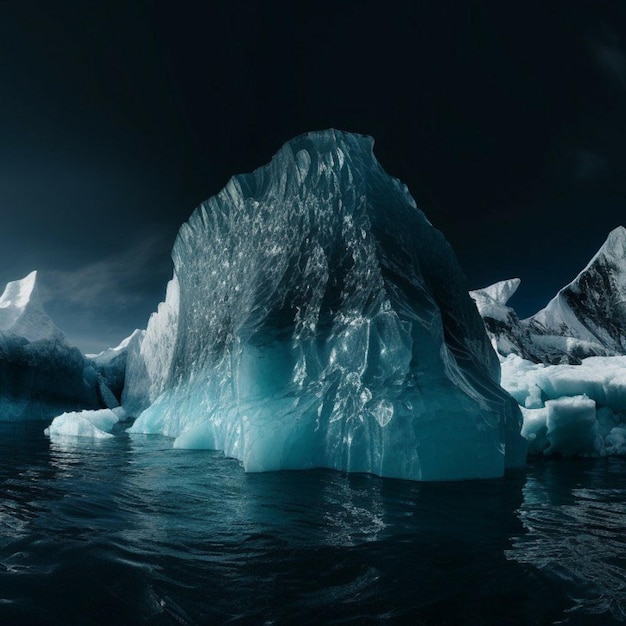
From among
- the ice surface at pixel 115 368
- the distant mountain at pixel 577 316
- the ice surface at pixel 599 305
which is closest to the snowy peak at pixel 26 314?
the ice surface at pixel 115 368

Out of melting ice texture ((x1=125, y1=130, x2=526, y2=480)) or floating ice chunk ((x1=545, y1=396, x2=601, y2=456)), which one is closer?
melting ice texture ((x1=125, y1=130, x2=526, y2=480))

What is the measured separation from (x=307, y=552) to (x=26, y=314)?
30.4 metres

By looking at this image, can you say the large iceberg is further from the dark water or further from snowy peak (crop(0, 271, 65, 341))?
the dark water

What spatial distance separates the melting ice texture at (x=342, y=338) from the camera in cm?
718

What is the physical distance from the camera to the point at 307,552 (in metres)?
3.53

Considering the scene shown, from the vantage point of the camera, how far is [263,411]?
26.8 feet

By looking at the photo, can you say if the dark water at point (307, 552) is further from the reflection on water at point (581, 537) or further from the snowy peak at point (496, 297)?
the snowy peak at point (496, 297)

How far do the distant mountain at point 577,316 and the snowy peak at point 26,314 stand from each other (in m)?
32.8

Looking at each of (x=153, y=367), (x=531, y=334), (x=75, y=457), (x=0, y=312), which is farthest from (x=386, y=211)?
(x=531, y=334)

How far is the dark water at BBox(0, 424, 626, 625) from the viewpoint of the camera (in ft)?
8.49

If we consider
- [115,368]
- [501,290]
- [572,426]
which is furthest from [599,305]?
[115,368]

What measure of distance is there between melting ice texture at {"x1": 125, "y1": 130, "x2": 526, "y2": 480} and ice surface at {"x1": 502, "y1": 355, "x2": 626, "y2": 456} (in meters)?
1.34

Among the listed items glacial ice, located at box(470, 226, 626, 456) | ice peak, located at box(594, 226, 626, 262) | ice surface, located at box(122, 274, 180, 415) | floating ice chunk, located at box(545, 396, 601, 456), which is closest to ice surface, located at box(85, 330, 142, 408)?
ice surface, located at box(122, 274, 180, 415)

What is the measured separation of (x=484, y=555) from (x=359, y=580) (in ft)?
3.63
